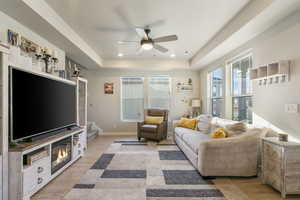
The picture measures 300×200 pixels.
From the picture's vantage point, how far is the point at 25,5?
7.10 ft

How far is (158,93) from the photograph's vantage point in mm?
6488

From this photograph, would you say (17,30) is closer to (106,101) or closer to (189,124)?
(106,101)

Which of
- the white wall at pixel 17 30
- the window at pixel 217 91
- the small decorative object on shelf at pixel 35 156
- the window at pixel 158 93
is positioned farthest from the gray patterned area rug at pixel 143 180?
the window at pixel 158 93

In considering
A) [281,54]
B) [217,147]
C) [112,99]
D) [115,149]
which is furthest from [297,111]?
[112,99]

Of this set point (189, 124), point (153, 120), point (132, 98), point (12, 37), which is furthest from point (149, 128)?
point (12, 37)

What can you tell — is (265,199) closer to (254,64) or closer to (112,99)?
(254,64)

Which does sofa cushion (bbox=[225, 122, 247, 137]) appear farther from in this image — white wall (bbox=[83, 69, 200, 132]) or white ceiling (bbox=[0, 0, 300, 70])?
white wall (bbox=[83, 69, 200, 132])

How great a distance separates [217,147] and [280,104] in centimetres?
115

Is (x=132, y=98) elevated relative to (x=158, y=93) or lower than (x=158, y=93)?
lower

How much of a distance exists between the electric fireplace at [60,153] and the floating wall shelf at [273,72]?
11.6ft

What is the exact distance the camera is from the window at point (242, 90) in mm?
3640

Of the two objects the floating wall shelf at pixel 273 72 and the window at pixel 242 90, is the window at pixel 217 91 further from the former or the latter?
the floating wall shelf at pixel 273 72

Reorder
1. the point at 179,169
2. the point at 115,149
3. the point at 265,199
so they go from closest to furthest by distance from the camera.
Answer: the point at 265,199
the point at 179,169
the point at 115,149

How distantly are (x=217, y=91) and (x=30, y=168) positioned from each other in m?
4.76
